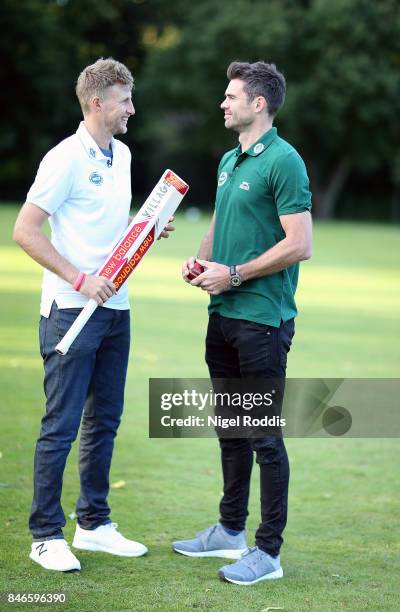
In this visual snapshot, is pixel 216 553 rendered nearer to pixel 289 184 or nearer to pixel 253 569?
pixel 253 569

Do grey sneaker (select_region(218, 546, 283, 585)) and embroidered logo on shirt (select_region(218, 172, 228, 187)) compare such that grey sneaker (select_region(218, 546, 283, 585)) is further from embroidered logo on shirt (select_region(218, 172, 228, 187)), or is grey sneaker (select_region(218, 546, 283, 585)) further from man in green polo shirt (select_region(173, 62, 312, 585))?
embroidered logo on shirt (select_region(218, 172, 228, 187))

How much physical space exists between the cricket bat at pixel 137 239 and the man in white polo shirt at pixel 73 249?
0.08 meters

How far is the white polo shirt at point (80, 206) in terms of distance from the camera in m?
4.51

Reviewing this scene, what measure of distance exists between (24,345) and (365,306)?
6668 millimetres

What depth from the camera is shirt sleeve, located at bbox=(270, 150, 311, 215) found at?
4.43 m

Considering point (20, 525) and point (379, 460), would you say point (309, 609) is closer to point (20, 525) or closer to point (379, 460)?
point (20, 525)

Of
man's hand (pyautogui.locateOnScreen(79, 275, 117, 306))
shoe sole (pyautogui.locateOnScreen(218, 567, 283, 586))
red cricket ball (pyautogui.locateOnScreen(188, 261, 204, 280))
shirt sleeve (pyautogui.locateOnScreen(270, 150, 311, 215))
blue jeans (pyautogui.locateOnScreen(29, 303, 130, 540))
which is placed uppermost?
shirt sleeve (pyautogui.locateOnScreen(270, 150, 311, 215))

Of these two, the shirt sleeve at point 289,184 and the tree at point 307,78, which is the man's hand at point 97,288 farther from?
the tree at point 307,78

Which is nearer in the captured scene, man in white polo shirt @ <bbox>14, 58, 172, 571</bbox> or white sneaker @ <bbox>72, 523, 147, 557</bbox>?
man in white polo shirt @ <bbox>14, 58, 172, 571</bbox>

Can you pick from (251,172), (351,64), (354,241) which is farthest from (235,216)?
(351,64)

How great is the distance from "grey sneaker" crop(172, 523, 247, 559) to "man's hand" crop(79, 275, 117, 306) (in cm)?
136

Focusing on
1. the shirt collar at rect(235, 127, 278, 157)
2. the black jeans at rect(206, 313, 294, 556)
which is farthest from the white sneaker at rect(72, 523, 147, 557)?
the shirt collar at rect(235, 127, 278, 157)

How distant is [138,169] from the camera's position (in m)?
53.4

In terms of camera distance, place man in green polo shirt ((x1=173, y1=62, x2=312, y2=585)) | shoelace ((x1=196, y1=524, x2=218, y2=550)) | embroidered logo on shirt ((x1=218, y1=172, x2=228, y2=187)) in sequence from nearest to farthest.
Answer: man in green polo shirt ((x1=173, y1=62, x2=312, y2=585))
embroidered logo on shirt ((x1=218, y1=172, x2=228, y2=187))
shoelace ((x1=196, y1=524, x2=218, y2=550))
